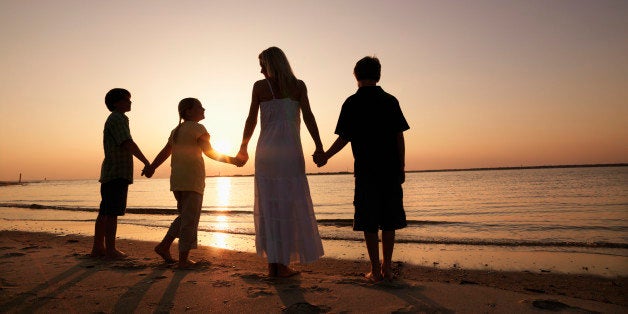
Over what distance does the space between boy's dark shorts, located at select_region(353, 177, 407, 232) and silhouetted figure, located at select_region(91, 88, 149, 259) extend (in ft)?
9.29

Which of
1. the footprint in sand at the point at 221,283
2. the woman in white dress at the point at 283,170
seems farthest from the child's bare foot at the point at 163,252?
the woman in white dress at the point at 283,170

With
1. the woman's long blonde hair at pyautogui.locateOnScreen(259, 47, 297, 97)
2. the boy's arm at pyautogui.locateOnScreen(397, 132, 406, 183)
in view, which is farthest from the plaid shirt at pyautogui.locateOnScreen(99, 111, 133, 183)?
the boy's arm at pyautogui.locateOnScreen(397, 132, 406, 183)

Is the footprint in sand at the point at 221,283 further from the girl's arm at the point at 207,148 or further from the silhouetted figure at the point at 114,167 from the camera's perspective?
the silhouetted figure at the point at 114,167

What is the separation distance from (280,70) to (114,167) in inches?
107

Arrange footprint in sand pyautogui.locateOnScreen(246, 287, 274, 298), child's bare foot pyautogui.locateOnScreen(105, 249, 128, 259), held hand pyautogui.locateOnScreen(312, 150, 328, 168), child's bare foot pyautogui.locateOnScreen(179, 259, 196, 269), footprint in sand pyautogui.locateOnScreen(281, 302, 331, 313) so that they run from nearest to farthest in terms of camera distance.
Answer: footprint in sand pyautogui.locateOnScreen(281, 302, 331, 313)
footprint in sand pyautogui.locateOnScreen(246, 287, 274, 298)
held hand pyautogui.locateOnScreen(312, 150, 328, 168)
child's bare foot pyautogui.locateOnScreen(179, 259, 196, 269)
child's bare foot pyautogui.locateOnScreen(105, 249, 128, 259)

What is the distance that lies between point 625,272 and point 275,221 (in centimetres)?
513

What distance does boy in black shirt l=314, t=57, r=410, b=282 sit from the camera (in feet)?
12.5

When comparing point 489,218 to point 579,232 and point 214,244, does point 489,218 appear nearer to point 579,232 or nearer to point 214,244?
point 579,232

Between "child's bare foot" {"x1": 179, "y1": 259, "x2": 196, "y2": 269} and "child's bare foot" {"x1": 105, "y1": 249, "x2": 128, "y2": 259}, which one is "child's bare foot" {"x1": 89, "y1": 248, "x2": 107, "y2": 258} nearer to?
"child's bare foot" {"x1": 105, "y1": 249, "x2": 128, "y2": 259}

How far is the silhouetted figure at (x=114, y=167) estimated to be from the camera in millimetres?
5109

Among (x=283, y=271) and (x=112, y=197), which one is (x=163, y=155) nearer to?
(x=112, y=197)

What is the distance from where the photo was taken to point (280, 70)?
12.7ft

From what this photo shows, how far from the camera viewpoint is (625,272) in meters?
5.63

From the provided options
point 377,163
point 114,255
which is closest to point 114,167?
point 114,255
